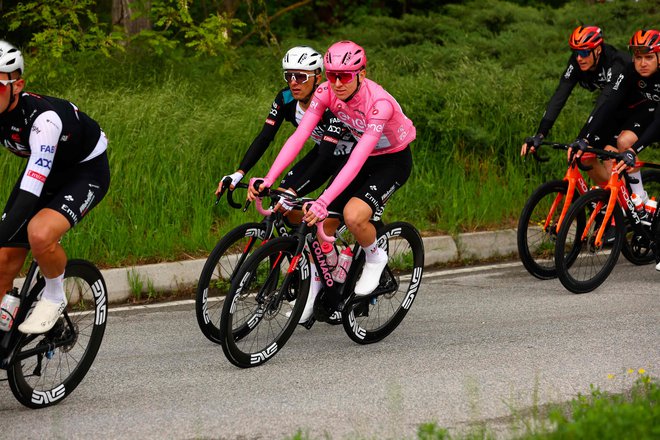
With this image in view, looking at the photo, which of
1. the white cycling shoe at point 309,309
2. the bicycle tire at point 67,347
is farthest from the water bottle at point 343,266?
the bicycle tire at point 67,347

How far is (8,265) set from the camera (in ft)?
18.4

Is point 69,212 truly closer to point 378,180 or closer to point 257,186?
point 257,186

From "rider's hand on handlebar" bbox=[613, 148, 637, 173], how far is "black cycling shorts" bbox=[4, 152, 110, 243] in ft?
14.4

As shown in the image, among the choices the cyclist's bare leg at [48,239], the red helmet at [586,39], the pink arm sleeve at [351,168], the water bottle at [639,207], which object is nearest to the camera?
the cyclist's bare leg at [48,239]

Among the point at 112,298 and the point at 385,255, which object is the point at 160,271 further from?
the point at 385,255

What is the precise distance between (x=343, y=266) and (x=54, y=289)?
2.11 meters

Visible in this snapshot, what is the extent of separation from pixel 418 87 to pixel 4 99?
316 inches

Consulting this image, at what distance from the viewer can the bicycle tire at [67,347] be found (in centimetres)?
564

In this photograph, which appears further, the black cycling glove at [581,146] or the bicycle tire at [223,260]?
the black cycling glove at [581,146]

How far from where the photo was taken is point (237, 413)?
559cm

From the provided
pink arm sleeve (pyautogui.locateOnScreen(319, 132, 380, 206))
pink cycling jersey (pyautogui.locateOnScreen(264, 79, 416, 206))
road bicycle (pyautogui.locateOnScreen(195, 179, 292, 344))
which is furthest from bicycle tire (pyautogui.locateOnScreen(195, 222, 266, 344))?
pink arm sleeve (pyautogui.locateOnScreen(319, 132, 380, 206))

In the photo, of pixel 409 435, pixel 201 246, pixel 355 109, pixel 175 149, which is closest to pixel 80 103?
pixel 175 149

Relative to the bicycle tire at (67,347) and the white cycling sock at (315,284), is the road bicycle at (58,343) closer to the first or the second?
the bicycle tire at (67,347)

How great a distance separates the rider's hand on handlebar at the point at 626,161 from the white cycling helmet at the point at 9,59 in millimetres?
5035
